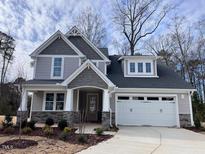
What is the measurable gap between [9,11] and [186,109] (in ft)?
48.6

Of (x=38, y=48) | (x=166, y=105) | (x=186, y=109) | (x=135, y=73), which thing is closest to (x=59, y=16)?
(x=38, y=48)

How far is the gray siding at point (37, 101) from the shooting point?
15.3 meters

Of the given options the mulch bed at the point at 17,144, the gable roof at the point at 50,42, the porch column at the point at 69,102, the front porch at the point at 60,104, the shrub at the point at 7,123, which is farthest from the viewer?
the gable roof at the point at 50,42

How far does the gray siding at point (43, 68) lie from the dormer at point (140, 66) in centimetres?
633

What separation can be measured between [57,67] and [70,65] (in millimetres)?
1037

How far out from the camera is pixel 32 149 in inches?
272

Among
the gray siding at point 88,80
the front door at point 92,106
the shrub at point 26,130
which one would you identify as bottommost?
the shrub at point 26,130

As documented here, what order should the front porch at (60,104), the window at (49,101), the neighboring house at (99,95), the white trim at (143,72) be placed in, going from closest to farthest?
the front porch at (60,104) < the neighboring house at (99,95) < the window at (49,101) < the white trim at (143,72)

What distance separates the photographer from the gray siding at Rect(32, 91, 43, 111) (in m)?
15.3

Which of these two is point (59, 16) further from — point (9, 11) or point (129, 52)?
point (129, 52)

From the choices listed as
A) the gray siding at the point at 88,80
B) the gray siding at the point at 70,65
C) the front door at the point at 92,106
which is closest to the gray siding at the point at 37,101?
the gray siding at the point at 70,65

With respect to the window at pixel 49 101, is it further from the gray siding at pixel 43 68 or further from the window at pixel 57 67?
the window at pixel 57 67

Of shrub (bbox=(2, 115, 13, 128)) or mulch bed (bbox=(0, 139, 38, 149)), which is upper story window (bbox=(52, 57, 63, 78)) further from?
mulch bed (bbox=(0, 139, 38, 149))

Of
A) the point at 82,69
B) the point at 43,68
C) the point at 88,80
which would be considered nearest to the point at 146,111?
the point at 88,80
